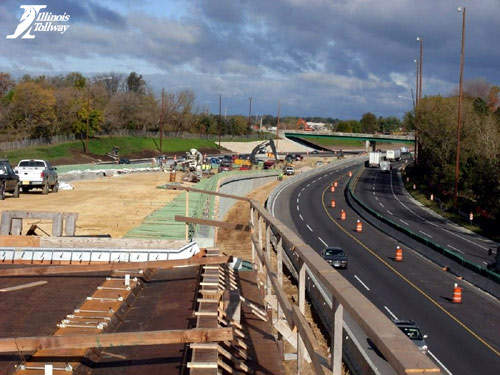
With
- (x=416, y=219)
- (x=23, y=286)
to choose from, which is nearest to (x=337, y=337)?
(x=23, y=286)

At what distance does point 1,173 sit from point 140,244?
104 feet

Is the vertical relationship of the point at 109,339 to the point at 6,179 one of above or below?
above

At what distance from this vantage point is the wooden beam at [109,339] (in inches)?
183

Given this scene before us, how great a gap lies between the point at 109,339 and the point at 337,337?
2107 mm

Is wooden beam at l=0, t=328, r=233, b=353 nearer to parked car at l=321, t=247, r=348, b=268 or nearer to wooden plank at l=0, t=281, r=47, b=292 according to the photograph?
wooden plank at l=0, t=281, r=47, b=292

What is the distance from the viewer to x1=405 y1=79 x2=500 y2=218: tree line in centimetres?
5725

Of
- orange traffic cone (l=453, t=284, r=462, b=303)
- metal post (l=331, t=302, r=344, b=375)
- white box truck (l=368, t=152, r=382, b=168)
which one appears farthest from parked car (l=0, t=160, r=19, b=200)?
white box truck (l=368, t=152, r=382, b=168)

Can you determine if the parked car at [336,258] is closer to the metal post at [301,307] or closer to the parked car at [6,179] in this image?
the parked car at [6,179]

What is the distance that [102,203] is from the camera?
144ft

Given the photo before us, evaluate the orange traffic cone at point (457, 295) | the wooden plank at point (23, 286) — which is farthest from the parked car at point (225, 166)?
the wooden plank at point (23, 286)

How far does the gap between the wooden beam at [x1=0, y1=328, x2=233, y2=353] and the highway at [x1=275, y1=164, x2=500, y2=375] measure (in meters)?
16.0

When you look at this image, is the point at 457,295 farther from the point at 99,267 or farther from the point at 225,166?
the point at 225,166

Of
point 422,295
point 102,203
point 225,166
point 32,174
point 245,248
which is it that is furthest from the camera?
point 225,166

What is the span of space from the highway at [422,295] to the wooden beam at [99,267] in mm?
12693
